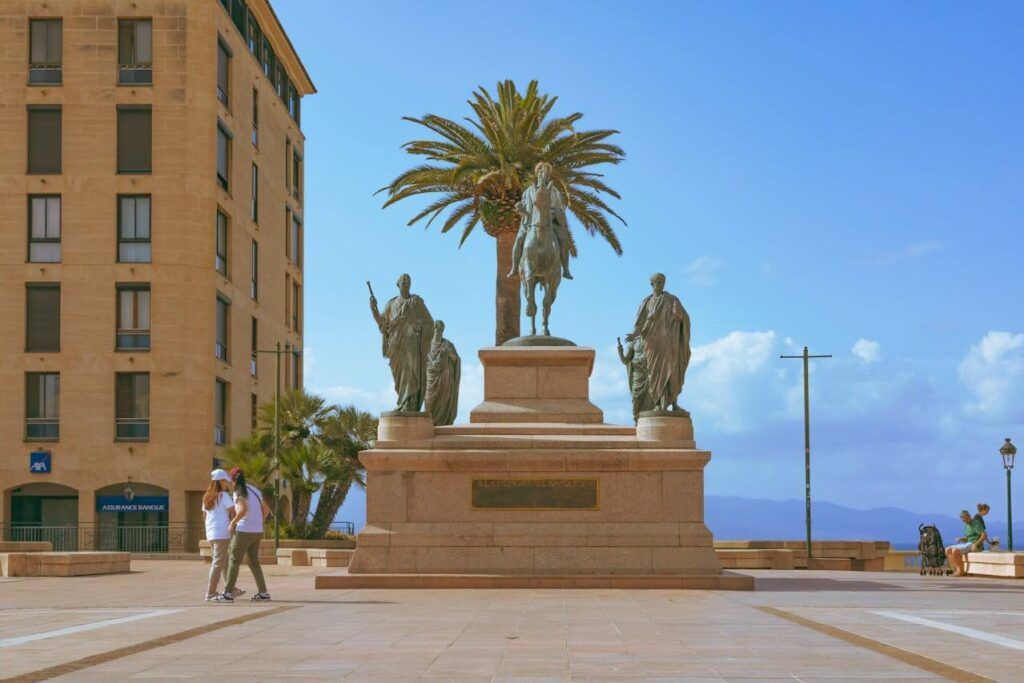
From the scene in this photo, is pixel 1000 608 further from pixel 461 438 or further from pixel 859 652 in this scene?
pixel 461 438

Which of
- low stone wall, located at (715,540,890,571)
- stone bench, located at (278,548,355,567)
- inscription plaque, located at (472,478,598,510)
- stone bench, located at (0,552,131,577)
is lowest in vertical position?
low stone wall, located at (715,540,890,571)

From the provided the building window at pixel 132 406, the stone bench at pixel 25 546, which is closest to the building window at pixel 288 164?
Answer: the building window at pixel 132 406

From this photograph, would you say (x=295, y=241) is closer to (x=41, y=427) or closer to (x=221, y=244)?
(x=221, y=244)

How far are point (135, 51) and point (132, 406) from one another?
13.0m

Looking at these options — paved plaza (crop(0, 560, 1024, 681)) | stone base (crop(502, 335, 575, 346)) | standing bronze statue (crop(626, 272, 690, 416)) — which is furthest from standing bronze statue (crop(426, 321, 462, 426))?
paved plaza (crop(0, 560, 1024, 681))

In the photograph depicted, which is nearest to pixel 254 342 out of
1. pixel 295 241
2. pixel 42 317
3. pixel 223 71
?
pixel 42 317

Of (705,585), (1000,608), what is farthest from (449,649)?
(705,585)

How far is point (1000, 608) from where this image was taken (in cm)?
1664

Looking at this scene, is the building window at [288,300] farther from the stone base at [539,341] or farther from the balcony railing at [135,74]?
the stone base at [539,341]

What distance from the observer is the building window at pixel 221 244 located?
53.4 meters

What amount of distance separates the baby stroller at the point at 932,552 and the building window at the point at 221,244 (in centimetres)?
3114

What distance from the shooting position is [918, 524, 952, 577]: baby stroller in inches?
1172

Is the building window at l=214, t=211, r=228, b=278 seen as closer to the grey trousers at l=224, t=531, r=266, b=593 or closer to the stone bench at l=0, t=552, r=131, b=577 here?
the stone bench at l=0, t=552, r=131, b=577

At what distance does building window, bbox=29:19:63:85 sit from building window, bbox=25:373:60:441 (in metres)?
10.8
